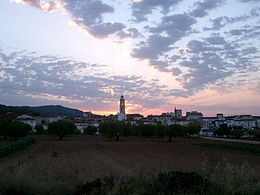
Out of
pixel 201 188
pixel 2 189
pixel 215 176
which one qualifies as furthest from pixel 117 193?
pixel 2 189

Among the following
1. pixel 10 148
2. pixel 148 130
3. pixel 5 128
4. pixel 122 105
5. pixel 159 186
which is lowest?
pixel 10 148

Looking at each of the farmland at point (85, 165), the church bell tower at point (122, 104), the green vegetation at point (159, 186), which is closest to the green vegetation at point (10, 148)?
the farmland at point (85, 165)

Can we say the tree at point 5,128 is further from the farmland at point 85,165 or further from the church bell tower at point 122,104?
the church bell tower at point 122,104

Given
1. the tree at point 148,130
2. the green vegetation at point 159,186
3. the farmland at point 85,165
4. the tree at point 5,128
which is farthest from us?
the tree at point 148,130

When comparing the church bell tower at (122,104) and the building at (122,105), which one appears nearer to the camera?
the building at (122,105)

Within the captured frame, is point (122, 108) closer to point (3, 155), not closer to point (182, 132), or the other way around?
point (182, 132)

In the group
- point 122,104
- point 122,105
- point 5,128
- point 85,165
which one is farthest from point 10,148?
point 122,104

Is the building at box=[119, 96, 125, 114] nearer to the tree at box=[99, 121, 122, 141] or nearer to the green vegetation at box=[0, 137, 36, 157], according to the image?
the tree at box=[99, 121, 122, 141]

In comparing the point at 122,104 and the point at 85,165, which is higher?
the point at 122,104

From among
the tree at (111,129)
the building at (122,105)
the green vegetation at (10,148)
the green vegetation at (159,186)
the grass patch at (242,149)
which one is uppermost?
the building at (122,105)

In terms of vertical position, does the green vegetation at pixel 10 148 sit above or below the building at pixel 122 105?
below

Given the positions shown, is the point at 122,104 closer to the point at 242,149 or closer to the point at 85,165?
the point at 242,149

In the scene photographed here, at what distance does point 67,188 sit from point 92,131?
10973 centimetres

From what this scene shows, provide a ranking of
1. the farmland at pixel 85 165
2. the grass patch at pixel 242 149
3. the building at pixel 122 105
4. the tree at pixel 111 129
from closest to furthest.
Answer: the farmland at pixel 85 165, the grass patch at pixel 242 149, the tree at pixel 111 129, the building at pixel 122 105
